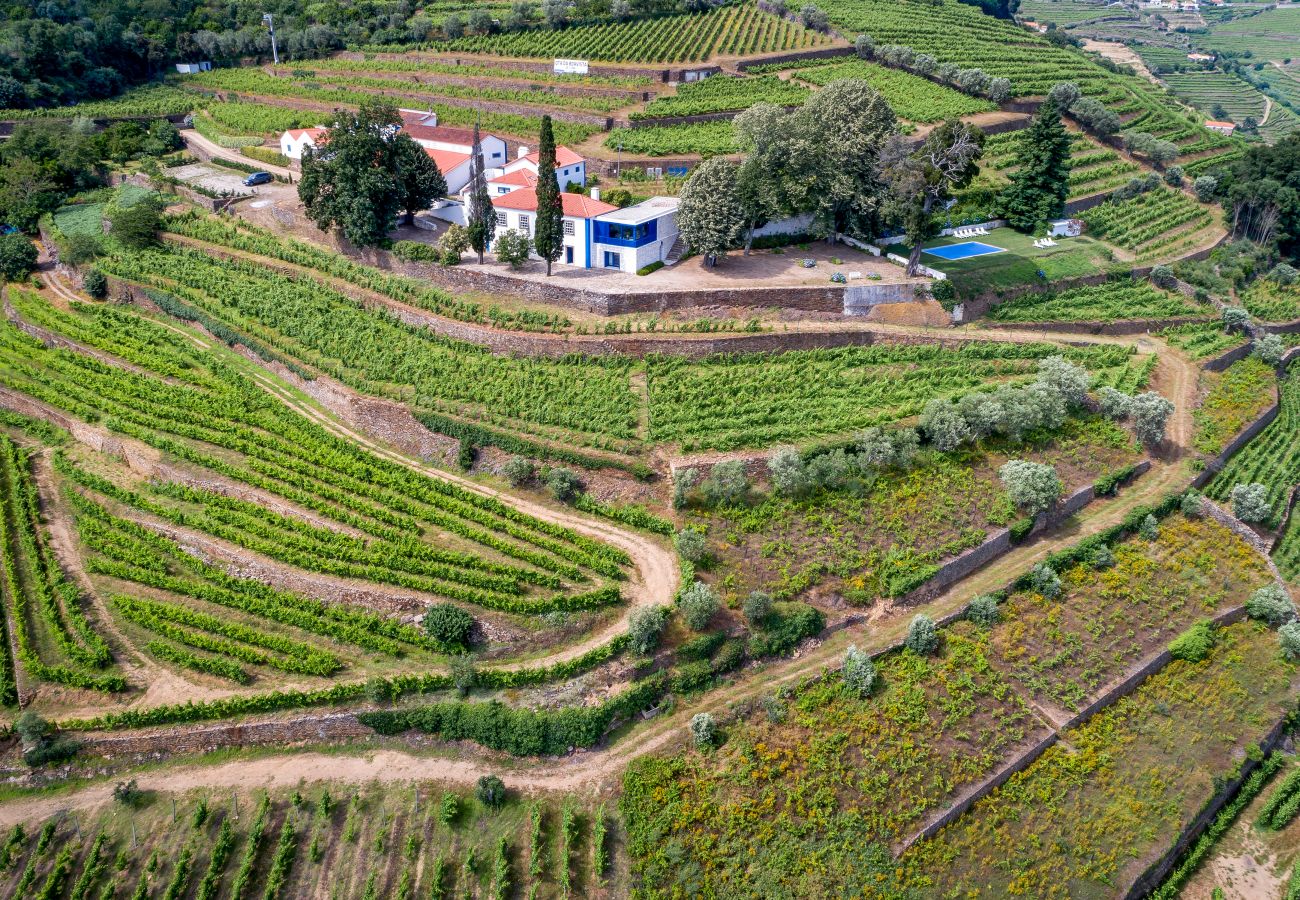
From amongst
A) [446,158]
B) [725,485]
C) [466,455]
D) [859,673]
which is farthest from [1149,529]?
[446,158]

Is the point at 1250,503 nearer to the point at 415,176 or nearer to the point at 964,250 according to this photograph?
the point at 964,250

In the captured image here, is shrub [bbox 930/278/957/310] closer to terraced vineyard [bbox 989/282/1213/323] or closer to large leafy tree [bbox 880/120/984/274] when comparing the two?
large leafy tree [bbox 880/120/984/274]

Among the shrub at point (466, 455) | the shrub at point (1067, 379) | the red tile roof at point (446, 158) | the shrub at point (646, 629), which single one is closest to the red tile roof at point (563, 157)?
A: the red tile roof at point (446, 158)

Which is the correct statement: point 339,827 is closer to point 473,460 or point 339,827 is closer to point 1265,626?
point 473,460

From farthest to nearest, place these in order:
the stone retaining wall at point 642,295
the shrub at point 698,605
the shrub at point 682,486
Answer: the stone retaining wall at point 642,295 → the shrub at point 682,486 → the shrub at point 698,605

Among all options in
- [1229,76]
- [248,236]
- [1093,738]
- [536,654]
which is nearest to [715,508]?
[536,654]

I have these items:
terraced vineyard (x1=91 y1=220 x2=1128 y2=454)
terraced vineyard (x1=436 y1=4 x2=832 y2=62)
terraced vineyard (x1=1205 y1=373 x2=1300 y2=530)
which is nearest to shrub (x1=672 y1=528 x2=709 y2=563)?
terraced vineyard (x1=91 y1=220 x2=1128 y2=454)

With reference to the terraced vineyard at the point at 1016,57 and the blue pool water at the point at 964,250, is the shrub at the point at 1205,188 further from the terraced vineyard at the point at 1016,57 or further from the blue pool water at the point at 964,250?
the blue pool water at the point at 964,250
